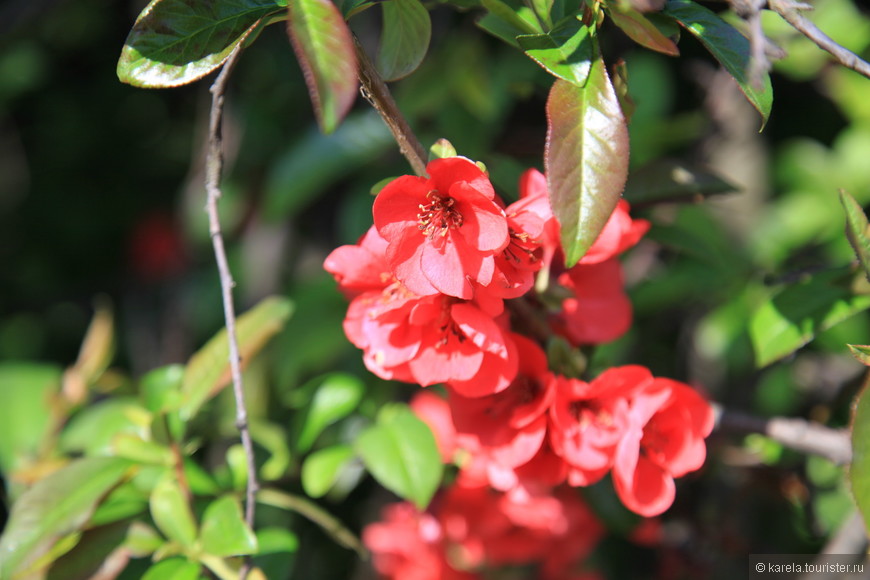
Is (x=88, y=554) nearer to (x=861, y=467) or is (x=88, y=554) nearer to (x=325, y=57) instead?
(x=325, y=57)

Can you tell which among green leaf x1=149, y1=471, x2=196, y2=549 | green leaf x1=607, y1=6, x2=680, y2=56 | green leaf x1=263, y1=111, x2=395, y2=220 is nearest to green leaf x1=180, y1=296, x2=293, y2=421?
green leaf x1=149, y1=471, x2=196, y2=549

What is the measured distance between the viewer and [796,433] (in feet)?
2.94

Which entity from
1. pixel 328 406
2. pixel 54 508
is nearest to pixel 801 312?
pixel 328 406

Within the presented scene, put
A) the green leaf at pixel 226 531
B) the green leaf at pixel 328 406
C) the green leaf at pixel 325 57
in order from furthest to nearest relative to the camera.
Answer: the green leaf at pixel 328 406 < the green leaf at pixel 226 531 < the green leaf at pixel 325 57

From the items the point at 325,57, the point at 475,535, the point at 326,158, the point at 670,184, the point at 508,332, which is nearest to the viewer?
the point at 325,57

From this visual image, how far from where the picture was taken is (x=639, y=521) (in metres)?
1.14

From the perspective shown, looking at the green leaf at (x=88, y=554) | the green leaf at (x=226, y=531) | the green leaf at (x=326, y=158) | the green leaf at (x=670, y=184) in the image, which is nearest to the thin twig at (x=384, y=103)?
the green leaf at (x=670, y=184)

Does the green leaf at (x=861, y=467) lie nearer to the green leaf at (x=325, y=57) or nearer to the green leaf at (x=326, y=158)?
the green leaf at (x=325, y=57)

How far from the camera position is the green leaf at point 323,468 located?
935 mm

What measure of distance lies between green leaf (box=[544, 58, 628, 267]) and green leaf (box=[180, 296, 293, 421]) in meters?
0.49

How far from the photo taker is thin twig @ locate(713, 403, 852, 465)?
34.8 inches

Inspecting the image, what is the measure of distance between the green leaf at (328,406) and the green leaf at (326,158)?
1.70ft

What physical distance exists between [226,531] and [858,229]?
0.69 metres

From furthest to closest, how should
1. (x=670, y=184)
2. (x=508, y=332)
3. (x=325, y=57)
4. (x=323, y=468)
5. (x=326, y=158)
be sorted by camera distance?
(x=326, y=158) → (x=323, y=468) → (x=670, y=184) → (x=508, y=332) → (x=325, y=57)
